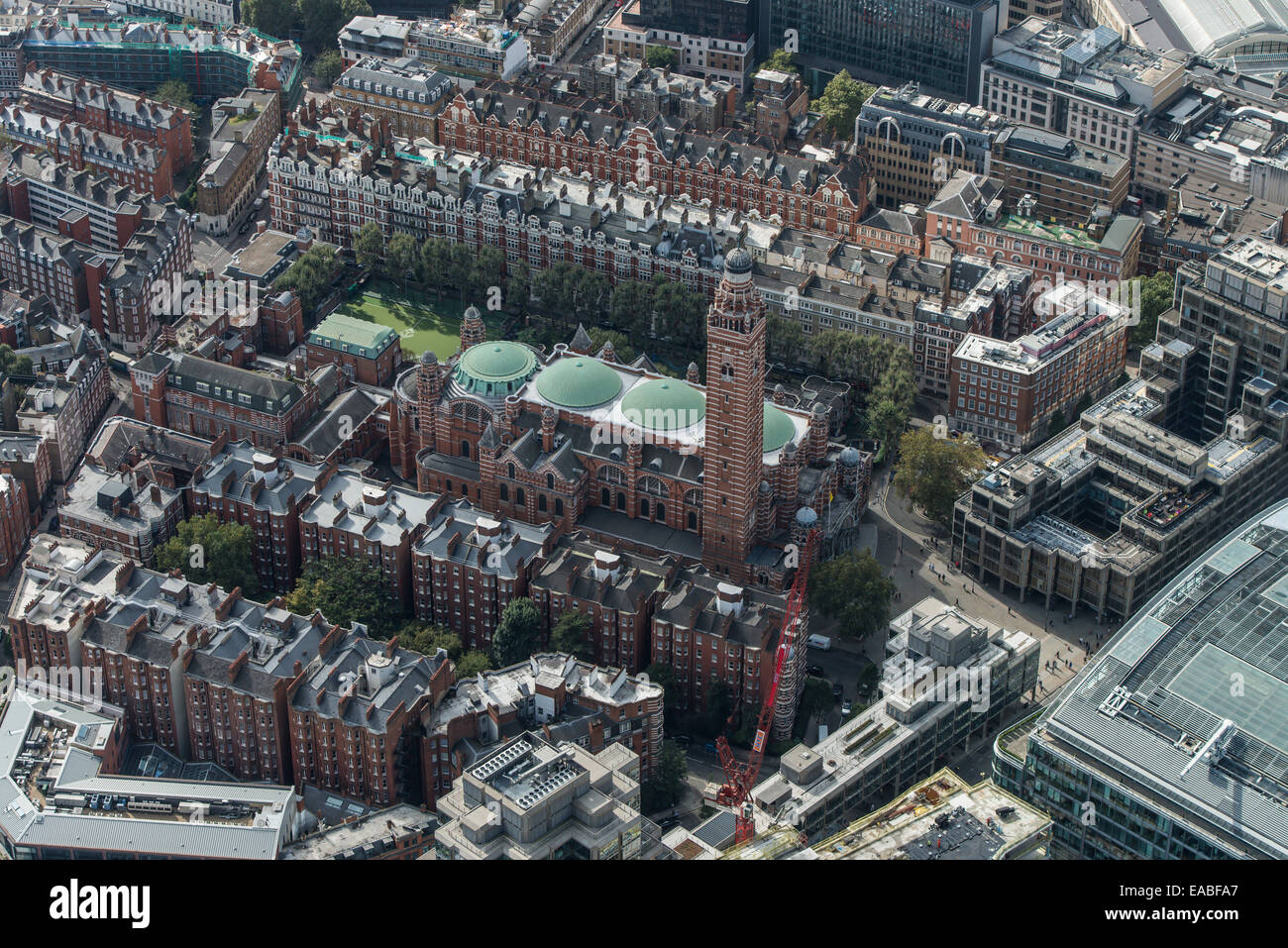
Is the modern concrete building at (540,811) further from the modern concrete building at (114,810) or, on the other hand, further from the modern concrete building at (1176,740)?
the modern concrete building at (1176,740)

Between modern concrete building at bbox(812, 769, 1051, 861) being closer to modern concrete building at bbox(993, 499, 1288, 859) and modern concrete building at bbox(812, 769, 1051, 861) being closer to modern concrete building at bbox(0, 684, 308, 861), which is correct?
modern concrete building at bbox(993, 499, 1288, 859)

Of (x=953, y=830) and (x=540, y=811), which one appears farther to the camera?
(x=953, y=830)

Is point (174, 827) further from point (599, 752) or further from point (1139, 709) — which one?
point (1139, 709)

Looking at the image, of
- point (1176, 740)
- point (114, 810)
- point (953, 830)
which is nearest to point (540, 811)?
point (953, 830)

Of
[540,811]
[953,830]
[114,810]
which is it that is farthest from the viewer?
[114,810]

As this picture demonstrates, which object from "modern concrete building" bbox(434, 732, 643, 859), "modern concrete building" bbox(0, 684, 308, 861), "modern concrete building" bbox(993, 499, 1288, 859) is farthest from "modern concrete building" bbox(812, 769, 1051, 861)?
"modern concrete building" bbox(0, 684, 308, 861)

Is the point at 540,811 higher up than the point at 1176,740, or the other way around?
the point at 540,811

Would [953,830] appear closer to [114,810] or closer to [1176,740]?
[1176,740]

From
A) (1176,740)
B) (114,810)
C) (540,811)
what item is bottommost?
(114,810)

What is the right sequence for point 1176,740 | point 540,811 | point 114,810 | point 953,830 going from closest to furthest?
point 540,811 → point 953,830 → point 1176,740 → point 114,810
